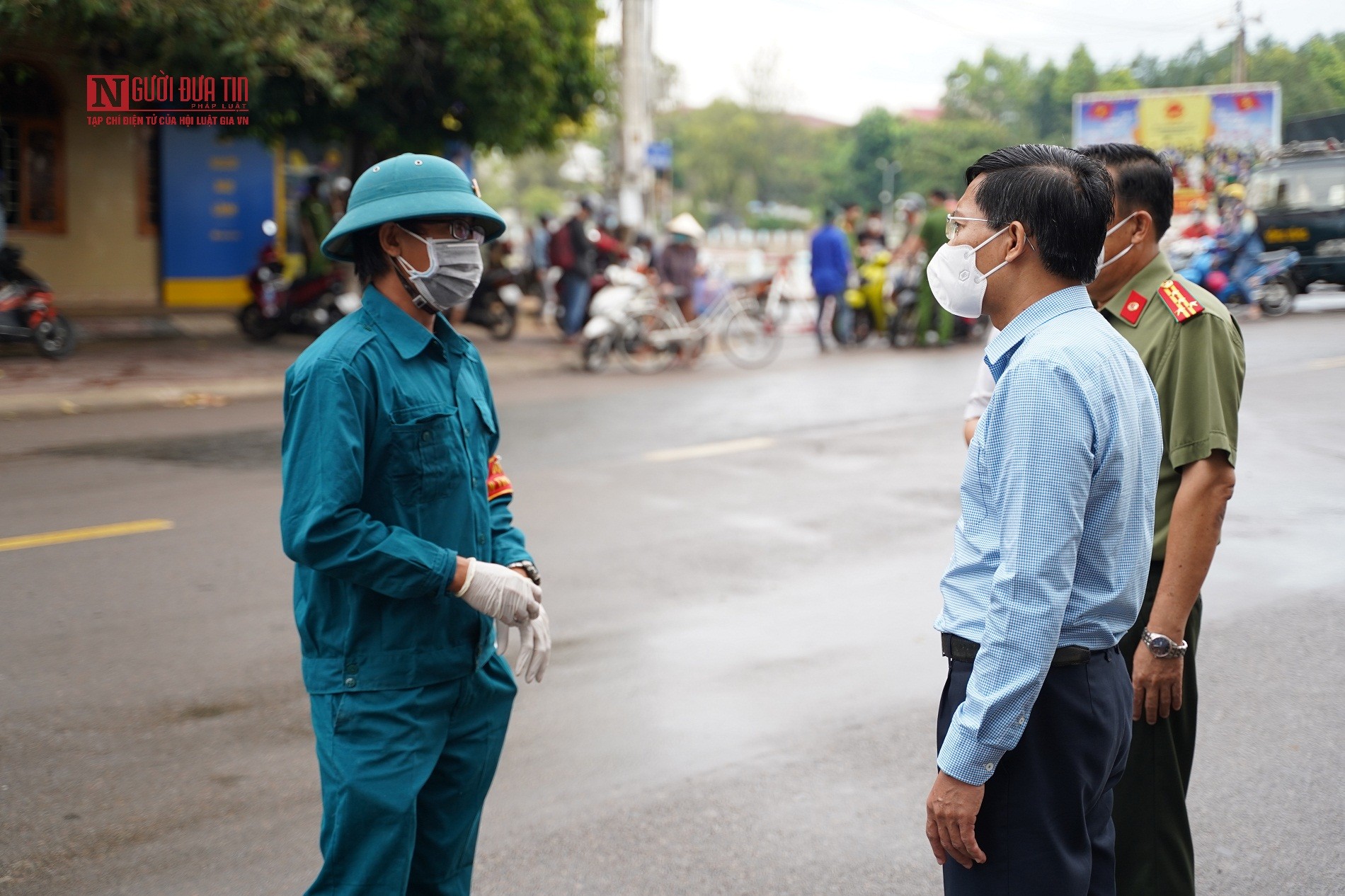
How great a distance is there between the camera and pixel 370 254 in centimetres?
269

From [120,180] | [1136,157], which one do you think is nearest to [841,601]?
[1136,157]

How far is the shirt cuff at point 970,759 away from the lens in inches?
80.0

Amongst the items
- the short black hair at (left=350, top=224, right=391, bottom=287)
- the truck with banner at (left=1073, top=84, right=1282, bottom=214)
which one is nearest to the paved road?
the short black hair at (left=350, top=224, right=391, bottom=287)

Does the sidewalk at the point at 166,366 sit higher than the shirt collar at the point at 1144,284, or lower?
lower

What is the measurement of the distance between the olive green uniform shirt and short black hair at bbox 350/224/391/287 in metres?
1.70

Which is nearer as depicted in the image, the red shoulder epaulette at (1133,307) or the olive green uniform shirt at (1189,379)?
the olive green uniform shirt at (1189,379)

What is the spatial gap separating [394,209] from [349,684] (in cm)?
99

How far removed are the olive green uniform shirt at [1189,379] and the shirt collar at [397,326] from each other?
1.60 metres

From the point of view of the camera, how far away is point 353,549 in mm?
2402

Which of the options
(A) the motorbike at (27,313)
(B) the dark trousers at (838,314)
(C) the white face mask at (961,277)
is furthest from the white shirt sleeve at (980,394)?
(B) the dark trousers at (838,314)

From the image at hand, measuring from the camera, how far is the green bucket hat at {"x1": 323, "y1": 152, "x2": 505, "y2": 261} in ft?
8.50

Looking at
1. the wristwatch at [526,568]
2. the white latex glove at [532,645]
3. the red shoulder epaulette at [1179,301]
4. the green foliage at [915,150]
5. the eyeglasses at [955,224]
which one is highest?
the green foliage at [915,150]

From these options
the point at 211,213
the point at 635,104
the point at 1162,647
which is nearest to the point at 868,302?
the point at 635,104

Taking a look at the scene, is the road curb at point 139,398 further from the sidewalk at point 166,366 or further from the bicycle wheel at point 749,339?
the bicycle wheel at point 749,339
